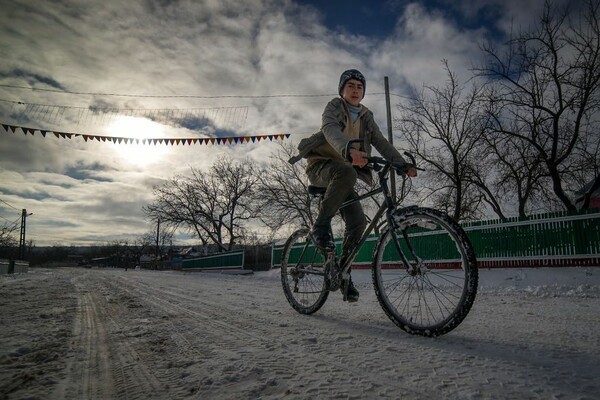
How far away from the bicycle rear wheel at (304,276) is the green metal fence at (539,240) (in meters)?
5.98

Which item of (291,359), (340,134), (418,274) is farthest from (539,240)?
(291,359)

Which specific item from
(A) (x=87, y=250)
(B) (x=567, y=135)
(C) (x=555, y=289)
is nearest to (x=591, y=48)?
(B) (x=567, y=135)

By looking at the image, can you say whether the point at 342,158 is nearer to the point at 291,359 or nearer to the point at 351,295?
the point at 351,295

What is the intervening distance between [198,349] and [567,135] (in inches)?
737

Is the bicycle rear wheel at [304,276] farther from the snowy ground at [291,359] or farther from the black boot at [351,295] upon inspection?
the snowy ground at [291,359]

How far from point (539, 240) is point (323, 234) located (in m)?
10.8

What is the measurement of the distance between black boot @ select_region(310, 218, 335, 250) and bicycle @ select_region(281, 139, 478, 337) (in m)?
0.09

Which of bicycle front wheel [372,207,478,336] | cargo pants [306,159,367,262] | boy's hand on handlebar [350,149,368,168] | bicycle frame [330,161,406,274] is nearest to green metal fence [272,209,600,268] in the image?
cargo pants [306,159,367,262]

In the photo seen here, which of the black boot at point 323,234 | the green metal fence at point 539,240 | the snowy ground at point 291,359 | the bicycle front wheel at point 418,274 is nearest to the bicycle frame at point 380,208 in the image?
the bicycle front wheel at point 418,274

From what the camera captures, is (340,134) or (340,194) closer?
(340,134)

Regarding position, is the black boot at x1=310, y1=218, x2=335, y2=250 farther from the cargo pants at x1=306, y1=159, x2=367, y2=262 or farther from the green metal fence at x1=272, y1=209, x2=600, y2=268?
the green metal fence at x1=272, y1=209, x2=600, y2=268

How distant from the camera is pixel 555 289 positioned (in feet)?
20.5

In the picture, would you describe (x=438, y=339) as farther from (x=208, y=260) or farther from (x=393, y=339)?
(x=208, y=260)

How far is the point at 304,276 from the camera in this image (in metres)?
3.36
